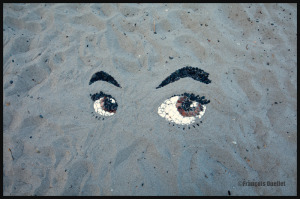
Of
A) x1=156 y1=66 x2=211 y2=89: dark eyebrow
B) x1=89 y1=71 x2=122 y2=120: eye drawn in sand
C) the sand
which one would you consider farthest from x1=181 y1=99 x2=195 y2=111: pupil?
x1=89 y1=71 x2=122 y2=120: eye drawn in sand

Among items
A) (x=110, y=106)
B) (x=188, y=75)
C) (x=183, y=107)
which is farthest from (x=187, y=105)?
(x=110, y=106)

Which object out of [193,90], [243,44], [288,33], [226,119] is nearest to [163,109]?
[193,90]

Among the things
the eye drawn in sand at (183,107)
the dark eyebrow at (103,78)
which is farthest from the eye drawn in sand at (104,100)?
the eye drawn in sand at (183,107)

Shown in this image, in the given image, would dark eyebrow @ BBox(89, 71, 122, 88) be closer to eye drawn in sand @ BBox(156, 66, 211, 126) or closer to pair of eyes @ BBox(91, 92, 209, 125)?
pair of eyes @ BBox(91, 92, 209, 125)

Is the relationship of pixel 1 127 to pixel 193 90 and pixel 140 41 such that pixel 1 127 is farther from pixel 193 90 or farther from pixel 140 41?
pixel 193 90

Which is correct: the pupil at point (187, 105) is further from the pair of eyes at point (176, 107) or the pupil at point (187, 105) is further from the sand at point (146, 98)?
the sand at point (146, 98)

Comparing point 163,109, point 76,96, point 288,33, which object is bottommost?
point 163,109
